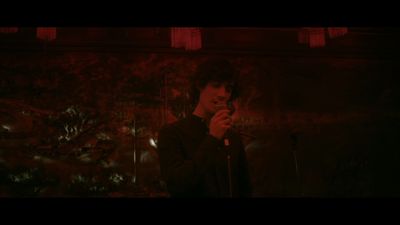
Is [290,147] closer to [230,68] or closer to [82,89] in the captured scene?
[230,68]

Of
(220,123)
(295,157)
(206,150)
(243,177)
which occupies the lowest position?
(243,177)

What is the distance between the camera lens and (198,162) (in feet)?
11.5

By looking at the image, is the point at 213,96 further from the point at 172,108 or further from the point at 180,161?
the point at 180,161

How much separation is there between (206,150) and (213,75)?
739mm

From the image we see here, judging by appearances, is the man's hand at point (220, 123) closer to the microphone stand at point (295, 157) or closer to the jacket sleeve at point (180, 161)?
the jacket sleeve at point (180, 161)

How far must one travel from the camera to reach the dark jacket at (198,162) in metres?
3.57

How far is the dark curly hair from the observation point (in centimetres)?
401

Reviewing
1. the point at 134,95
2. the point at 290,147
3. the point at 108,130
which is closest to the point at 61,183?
the point at 108,130

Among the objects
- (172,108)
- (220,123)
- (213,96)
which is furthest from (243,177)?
(172,108)

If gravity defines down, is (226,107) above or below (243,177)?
above

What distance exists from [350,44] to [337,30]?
26 centimetres

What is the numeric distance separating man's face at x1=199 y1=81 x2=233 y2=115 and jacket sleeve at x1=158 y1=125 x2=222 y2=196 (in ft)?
0.95

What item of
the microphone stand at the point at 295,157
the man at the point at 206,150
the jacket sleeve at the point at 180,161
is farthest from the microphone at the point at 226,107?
the microphone stand at the point at 295,157

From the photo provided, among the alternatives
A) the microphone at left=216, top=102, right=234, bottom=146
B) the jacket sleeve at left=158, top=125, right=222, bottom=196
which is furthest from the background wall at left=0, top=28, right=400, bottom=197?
the jacket sleeve at left=158, top=125, right=222, bottom=196
